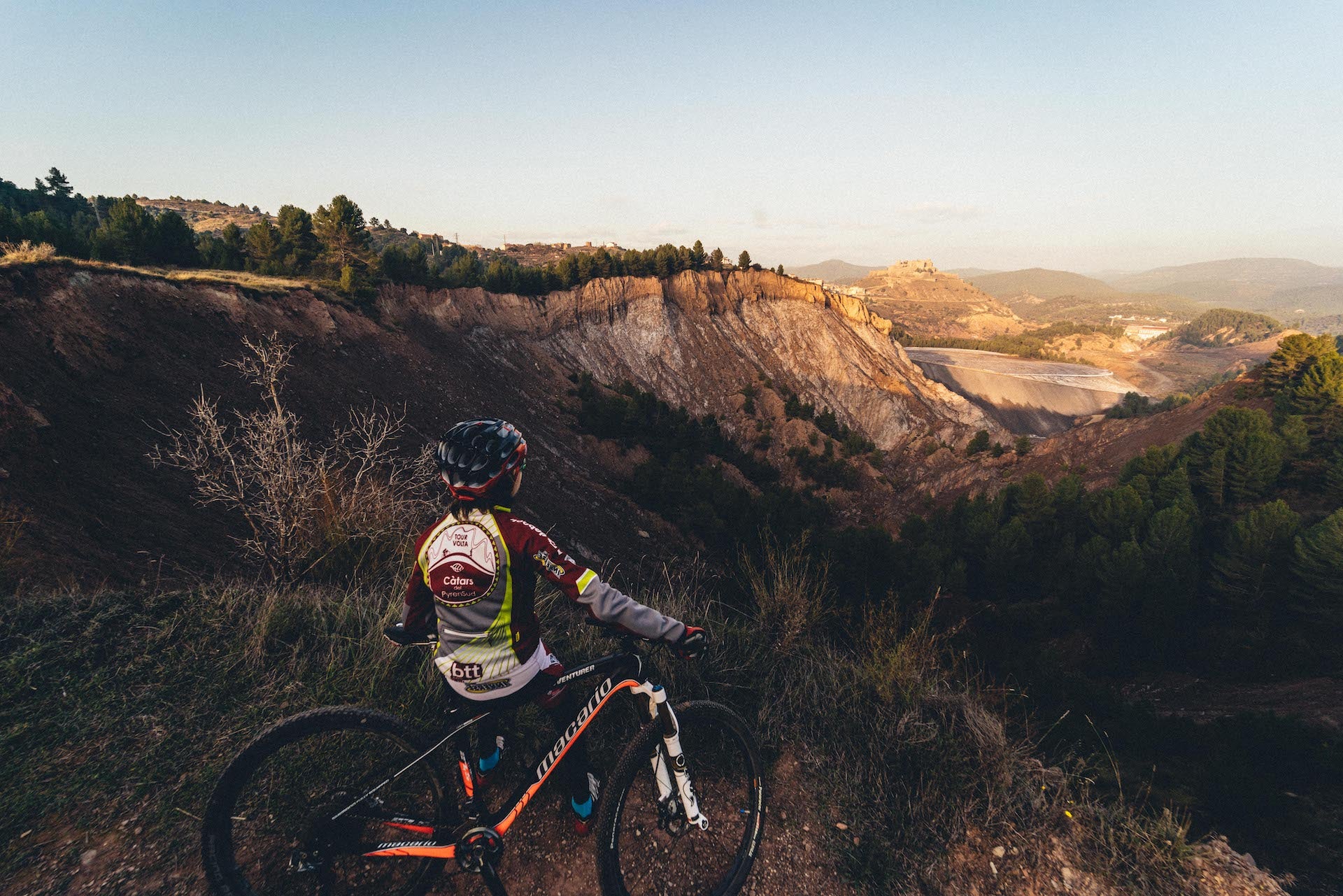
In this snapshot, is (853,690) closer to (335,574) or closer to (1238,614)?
(335,574)

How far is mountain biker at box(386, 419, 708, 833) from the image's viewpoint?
2484 mm

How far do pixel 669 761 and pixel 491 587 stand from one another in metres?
1.44

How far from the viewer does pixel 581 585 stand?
255 cm

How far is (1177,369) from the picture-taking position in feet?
463

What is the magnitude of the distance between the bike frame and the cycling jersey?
0.87ft

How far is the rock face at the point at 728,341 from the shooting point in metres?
43.8

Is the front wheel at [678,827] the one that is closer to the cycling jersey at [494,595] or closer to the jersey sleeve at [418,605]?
the cycling jersey at [494,595]

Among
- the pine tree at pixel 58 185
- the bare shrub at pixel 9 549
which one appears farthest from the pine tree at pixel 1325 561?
the pine tree at pixel 58 185

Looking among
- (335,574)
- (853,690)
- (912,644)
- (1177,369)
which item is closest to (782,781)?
(853,690)

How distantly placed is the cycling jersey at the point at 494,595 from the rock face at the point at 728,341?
37502 millimetres

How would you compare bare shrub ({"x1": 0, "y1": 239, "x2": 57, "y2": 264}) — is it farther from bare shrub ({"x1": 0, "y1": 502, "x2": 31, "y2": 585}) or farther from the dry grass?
bare shrub ({"x1": 0, "y1": 502, "x2": 31, "y2": 585})

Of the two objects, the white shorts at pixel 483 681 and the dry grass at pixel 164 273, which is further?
the dry grass at pixel 164 273

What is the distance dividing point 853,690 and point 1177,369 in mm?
194009

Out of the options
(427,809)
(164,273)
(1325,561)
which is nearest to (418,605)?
(427,809)
